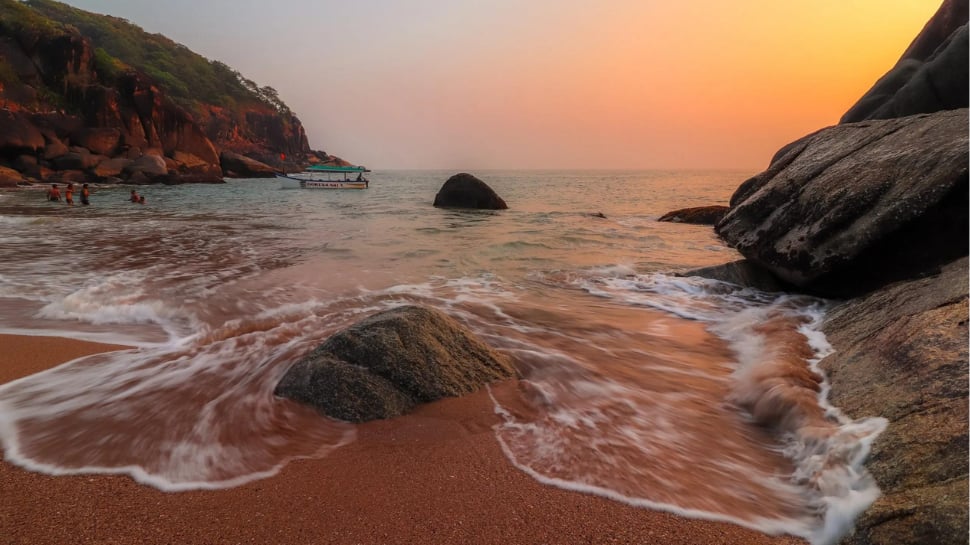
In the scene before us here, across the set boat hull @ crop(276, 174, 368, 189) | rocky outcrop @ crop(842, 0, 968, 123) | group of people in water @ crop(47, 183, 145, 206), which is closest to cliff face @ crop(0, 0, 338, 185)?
boat hull @ crop(276, 174, 368, 189)

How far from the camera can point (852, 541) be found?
1850 mm

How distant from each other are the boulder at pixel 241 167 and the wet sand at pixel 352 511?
206 ft

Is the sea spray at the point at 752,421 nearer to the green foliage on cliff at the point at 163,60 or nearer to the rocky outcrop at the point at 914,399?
the rocky outcrop at the point at 914,399

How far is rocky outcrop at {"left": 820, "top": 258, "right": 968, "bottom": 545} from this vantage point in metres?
1.68

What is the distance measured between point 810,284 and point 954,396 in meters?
4.00

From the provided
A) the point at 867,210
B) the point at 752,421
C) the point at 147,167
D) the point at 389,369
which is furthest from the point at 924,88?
the point at 147,167

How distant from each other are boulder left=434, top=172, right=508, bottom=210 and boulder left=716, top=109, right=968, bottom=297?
1519 cm

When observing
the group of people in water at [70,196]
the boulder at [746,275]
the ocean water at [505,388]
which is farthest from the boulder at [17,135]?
the boulder at [746,275]

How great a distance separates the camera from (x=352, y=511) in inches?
81.8

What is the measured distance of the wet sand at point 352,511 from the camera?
6.30 ft

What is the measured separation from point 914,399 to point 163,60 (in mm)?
102133

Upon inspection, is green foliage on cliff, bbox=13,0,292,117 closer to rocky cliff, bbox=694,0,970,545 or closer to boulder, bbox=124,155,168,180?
boulder, bbox=124,155,168,180

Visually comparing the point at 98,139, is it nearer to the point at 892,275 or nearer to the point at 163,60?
the point at 163,60

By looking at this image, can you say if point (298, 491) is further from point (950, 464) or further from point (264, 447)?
point (950, 464)
